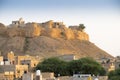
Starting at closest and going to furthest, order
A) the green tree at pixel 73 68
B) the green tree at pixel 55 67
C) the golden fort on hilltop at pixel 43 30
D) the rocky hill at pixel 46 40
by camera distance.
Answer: the green tree at pixel 73 68 → the green tree at pixel 55 67 → the rocky hill at pixel 46 40 → the golden fort on hilltop at pixel 43 30

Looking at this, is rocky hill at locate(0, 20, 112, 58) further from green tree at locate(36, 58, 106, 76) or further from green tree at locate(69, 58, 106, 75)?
green tree at locate(69, 58, 106, 75)

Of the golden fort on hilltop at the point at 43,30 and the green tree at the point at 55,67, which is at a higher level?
the golden fort on hilltop at the point at 43,30

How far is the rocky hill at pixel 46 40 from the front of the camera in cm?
4500

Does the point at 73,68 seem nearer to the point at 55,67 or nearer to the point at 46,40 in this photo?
the point at 55,67

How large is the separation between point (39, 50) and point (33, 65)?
48.6ft

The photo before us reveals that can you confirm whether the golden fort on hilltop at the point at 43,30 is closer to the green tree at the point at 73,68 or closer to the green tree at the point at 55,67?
the green tree at the point at 55,67

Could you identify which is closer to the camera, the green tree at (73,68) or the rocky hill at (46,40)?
the green tree at (73,68)

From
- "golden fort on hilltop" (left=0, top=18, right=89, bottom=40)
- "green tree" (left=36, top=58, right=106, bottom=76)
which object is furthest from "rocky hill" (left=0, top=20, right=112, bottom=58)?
"green tree" (left=36, top=58, right=106, bottom=76)

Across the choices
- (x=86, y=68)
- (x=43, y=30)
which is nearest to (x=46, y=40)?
(x=43, y=30)

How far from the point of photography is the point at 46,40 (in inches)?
1848

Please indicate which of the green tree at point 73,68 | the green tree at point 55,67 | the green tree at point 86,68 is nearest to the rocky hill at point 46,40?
the green tree at point 55,67

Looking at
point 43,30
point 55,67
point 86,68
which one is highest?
point 43,30

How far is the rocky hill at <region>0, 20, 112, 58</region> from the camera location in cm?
4500

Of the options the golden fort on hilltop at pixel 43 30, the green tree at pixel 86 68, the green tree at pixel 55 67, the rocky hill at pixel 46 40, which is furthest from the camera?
the golden fort on hilltop at pixel 43 30
